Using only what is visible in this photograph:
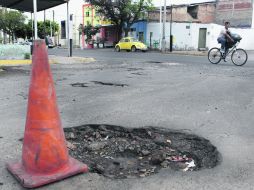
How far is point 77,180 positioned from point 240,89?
6065mm

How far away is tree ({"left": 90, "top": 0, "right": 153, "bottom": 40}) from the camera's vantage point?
4265 centimetres

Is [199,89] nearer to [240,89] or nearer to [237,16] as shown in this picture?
[240,89]

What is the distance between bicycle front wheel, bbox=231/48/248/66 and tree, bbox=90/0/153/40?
28.5 metres

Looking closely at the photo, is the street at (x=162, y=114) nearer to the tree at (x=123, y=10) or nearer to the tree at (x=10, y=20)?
the tree at (x=123, y=10)

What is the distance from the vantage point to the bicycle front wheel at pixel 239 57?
14.9 m

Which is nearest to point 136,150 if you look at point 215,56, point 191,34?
point 215,56

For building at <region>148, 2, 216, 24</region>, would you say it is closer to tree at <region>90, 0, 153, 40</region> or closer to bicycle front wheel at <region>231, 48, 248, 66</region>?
tree at <region>90, 0, 153, 40</region>

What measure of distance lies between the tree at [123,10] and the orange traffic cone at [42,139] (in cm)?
3949

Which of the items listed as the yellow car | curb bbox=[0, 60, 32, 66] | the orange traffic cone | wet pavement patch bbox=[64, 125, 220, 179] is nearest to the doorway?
the yellow car

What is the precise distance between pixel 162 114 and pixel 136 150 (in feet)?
5.98

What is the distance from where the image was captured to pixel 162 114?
601 centimetres

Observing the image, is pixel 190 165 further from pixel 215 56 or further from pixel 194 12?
pixel 194 12

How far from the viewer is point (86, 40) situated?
5303 centimetres

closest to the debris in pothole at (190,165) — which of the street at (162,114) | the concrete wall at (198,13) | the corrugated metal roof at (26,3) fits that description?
the street at (162,114)
